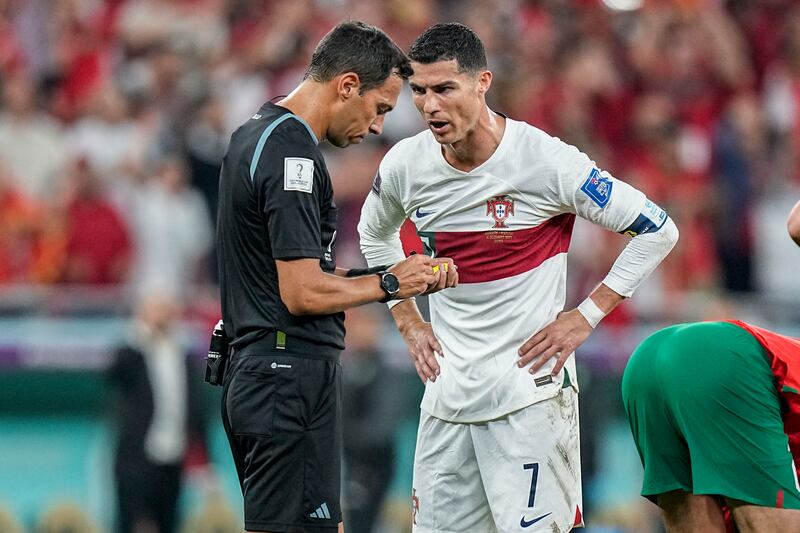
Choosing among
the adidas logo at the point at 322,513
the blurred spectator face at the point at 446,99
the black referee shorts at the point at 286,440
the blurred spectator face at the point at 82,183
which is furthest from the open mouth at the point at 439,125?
the blurred spectator face at the point at 82,183

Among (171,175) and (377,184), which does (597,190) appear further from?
(171,175)

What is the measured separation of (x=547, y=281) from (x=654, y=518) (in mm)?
5717

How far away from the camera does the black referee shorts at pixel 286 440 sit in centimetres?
508

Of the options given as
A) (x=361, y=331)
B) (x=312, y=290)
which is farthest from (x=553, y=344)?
(x=361, y=331)

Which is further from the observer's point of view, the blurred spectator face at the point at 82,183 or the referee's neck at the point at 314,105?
the blurred spectator face at the point at 82,183

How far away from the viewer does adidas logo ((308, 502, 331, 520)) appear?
201 inches

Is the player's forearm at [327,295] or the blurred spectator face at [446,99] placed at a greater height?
the blurred spectator face at [446,99]

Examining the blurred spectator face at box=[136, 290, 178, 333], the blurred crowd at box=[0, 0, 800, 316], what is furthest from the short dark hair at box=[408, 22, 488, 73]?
the blurred spectator face at box=[136, 290, 178, 333]

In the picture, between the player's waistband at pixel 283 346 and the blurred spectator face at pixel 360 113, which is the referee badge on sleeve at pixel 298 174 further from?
the player's waistband at pixel 283 346

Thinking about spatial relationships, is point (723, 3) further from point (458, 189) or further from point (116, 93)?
point (458, 189)

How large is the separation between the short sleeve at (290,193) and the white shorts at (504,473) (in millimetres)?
1145

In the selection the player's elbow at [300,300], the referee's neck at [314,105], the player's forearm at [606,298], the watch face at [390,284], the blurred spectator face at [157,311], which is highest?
the referee's neck at [314,105]

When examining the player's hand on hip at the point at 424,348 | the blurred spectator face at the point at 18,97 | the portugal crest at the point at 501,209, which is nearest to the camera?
the portugal crest at the point at 501,209

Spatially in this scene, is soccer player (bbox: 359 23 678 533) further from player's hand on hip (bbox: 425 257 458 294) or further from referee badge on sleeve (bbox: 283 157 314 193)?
referee badge on sleeve (bbox: 283 157 314 193)
